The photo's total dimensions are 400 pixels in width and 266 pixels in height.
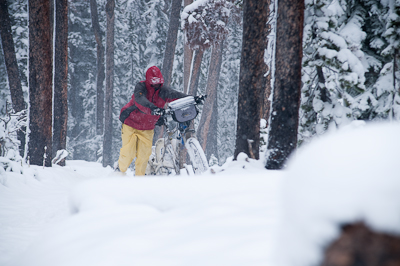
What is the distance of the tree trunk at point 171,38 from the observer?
13.8 m

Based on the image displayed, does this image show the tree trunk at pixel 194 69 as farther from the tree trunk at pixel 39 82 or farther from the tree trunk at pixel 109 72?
the tree trunk at pixel 39 82

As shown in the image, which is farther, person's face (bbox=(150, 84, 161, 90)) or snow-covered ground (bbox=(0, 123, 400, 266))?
person's face (bbox=(150, 84, 161, 90))

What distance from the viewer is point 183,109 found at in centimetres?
479

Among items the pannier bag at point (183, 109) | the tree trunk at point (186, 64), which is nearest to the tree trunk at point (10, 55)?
the tree trunk at point (186, 64)

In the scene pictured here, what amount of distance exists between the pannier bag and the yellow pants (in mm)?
1122

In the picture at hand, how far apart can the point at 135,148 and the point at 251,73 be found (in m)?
2.64

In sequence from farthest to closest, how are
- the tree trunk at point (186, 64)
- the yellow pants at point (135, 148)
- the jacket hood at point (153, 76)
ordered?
the tree trunk at point (186, 64), the yellow pants at point (135, 148), the jacket hood at point (153, 76)

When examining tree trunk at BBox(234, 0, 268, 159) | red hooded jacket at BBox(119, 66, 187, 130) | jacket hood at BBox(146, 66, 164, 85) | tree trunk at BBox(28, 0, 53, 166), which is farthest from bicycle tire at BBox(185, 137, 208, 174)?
tree trunk at BBox(28, 0, 53, 166)

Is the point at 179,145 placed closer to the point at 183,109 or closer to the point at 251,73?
the point at 183,109

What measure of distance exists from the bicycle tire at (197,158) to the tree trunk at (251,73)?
Answer: 26.1 inches

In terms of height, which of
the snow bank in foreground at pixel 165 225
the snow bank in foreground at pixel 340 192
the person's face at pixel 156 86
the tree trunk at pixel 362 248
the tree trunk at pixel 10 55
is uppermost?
the tree trunk at pixel 10 55

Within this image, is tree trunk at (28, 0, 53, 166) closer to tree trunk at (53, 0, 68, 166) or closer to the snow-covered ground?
tree trunk at (53, 0, 68, 166)

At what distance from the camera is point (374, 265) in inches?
25.7

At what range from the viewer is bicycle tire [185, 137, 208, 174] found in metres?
4.71
